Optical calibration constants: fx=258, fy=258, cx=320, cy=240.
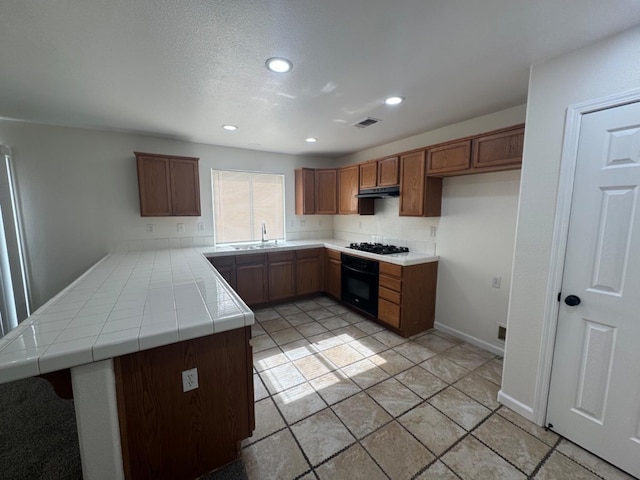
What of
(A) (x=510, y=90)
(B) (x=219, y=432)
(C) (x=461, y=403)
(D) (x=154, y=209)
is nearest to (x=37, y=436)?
(B) (x=219, y=432)

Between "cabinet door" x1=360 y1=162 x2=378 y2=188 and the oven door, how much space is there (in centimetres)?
123

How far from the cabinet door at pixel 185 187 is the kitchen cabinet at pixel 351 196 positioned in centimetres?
217

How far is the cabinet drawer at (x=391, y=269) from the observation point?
2.99 meters

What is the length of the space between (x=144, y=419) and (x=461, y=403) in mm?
2151

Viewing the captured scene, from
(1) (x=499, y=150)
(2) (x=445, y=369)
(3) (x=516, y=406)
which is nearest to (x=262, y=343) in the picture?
(2) (x=445, y=369)

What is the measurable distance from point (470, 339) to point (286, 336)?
6.95 feet

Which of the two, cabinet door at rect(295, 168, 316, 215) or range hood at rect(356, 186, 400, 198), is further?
cabinet door at rect(295, 168, 316, 215)

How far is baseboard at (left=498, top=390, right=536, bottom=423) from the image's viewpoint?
73.5 inches

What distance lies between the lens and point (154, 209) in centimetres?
330

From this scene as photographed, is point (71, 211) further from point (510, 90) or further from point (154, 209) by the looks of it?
point (510, 90)

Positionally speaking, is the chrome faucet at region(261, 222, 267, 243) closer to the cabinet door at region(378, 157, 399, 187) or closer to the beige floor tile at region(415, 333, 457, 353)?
the cabinet door at region(378, 157, 399, 187)

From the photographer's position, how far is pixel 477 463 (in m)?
1.54

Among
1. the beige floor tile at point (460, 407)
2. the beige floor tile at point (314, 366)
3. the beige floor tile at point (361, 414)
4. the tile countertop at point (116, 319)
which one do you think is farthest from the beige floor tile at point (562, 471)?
the tile countertop at point (116, 319)

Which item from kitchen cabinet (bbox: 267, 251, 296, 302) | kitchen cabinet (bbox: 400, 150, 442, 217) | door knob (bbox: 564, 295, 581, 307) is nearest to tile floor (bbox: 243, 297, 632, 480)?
door knob (bbox: 564, 295, 581, 307)
